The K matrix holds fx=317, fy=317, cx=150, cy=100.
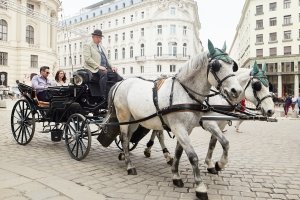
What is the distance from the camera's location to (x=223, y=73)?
4.23 m

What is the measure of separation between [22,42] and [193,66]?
1666 inches

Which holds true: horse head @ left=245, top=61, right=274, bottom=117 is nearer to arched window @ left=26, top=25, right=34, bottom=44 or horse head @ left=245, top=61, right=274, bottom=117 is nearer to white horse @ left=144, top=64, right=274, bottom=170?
white horse @ left=144, top=64, right=274, bottom=170

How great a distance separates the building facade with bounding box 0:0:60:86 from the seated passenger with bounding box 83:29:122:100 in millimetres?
35569

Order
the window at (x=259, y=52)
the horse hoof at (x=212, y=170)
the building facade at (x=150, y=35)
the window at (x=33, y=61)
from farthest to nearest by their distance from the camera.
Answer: the building facade at (x=150, y=35)
the window at (x=259, y=52)
the window at (x=33, y=61)
the horse hoof at (x=212, y=170)

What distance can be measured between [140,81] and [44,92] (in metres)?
3.28

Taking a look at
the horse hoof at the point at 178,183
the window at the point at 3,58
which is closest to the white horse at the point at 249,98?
the horse hoof at the point at 178,183

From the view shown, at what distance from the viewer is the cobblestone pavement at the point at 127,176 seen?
14.1ft

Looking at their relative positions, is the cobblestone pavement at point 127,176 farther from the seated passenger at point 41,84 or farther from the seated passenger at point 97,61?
the seated passenger at point 97,61

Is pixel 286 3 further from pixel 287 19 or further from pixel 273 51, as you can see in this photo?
pixel 273 51

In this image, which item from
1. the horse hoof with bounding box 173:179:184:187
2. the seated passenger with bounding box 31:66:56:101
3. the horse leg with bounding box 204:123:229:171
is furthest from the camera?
the seated passenger with bounding box 31:66:56:101

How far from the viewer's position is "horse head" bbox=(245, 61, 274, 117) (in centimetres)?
558

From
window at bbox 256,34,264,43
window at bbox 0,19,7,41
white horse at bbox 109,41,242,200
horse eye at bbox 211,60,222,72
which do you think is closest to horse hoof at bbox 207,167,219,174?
white horse at bbox 109,41,242,200

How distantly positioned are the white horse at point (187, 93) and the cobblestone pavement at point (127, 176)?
43cm

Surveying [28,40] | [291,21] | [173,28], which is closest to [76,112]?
[28,40]
